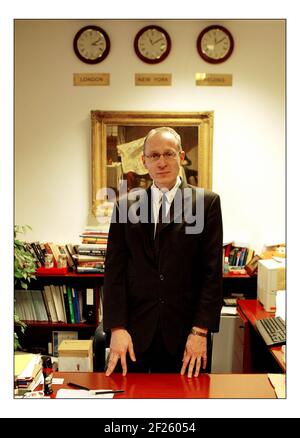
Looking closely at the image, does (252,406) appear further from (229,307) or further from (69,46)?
(69,46)

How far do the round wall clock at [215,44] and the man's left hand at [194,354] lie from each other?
198 centimetres

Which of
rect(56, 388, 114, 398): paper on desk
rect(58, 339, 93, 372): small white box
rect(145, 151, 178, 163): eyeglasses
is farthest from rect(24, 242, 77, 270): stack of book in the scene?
rect(56, 388, 114, 398): paper on desk

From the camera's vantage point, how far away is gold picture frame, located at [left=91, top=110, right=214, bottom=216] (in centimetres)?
305

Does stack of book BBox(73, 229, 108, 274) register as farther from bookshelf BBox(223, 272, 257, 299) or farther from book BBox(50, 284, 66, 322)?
bookshelf BBox(223, 272, 257, 299)

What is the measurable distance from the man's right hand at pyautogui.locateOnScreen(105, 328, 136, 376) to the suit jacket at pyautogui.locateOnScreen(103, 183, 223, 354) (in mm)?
37

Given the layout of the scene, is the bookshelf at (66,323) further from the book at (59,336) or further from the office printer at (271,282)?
the office printer at (271,282)

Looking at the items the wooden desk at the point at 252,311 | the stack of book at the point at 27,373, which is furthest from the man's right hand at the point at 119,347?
the wooden desk at the point at 252,311

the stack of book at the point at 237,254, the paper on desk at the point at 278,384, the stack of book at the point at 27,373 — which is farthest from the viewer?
the stack of book at the point at 237,254

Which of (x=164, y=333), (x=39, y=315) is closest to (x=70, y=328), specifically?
(x=39, y=315)

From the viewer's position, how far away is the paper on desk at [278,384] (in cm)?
134

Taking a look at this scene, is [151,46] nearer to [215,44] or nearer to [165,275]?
[215,44]

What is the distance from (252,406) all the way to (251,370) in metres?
1.46

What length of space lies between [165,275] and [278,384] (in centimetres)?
53

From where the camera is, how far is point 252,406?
1228mm
